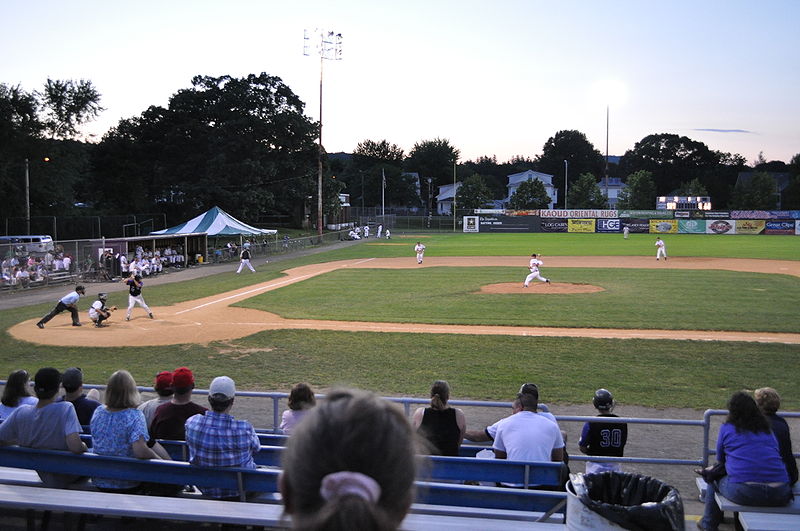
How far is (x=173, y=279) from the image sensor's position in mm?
36031

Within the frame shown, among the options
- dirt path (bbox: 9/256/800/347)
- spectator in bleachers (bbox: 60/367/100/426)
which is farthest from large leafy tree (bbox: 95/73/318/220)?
spectator in bleachers (bbox: 60/367/100/426)

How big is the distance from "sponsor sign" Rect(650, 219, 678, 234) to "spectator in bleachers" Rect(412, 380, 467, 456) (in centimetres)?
8265

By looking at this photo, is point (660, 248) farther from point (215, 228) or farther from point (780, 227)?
point (780, 227)

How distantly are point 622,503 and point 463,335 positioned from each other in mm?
14979

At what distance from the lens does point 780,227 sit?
80375 mm

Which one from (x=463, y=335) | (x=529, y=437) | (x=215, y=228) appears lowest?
(x=463, y=335)

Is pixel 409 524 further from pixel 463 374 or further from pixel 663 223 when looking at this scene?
pixel 663 223

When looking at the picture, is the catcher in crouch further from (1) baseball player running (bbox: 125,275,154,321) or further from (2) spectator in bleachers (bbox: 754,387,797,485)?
(2) spectator in bleachers (bbox: 754,387,797,485)

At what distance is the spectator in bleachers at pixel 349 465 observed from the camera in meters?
1.58

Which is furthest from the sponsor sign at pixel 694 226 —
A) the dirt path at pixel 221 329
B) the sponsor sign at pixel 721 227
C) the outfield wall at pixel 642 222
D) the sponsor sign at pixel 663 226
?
the dirt path at pixel 221 329

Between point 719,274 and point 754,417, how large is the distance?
103 feet

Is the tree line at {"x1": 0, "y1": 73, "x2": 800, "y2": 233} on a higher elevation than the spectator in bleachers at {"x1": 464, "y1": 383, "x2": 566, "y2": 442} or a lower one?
higher

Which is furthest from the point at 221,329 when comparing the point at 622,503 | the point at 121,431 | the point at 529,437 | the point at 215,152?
the point at 215,152

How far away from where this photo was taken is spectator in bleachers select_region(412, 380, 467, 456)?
23.5 feet
